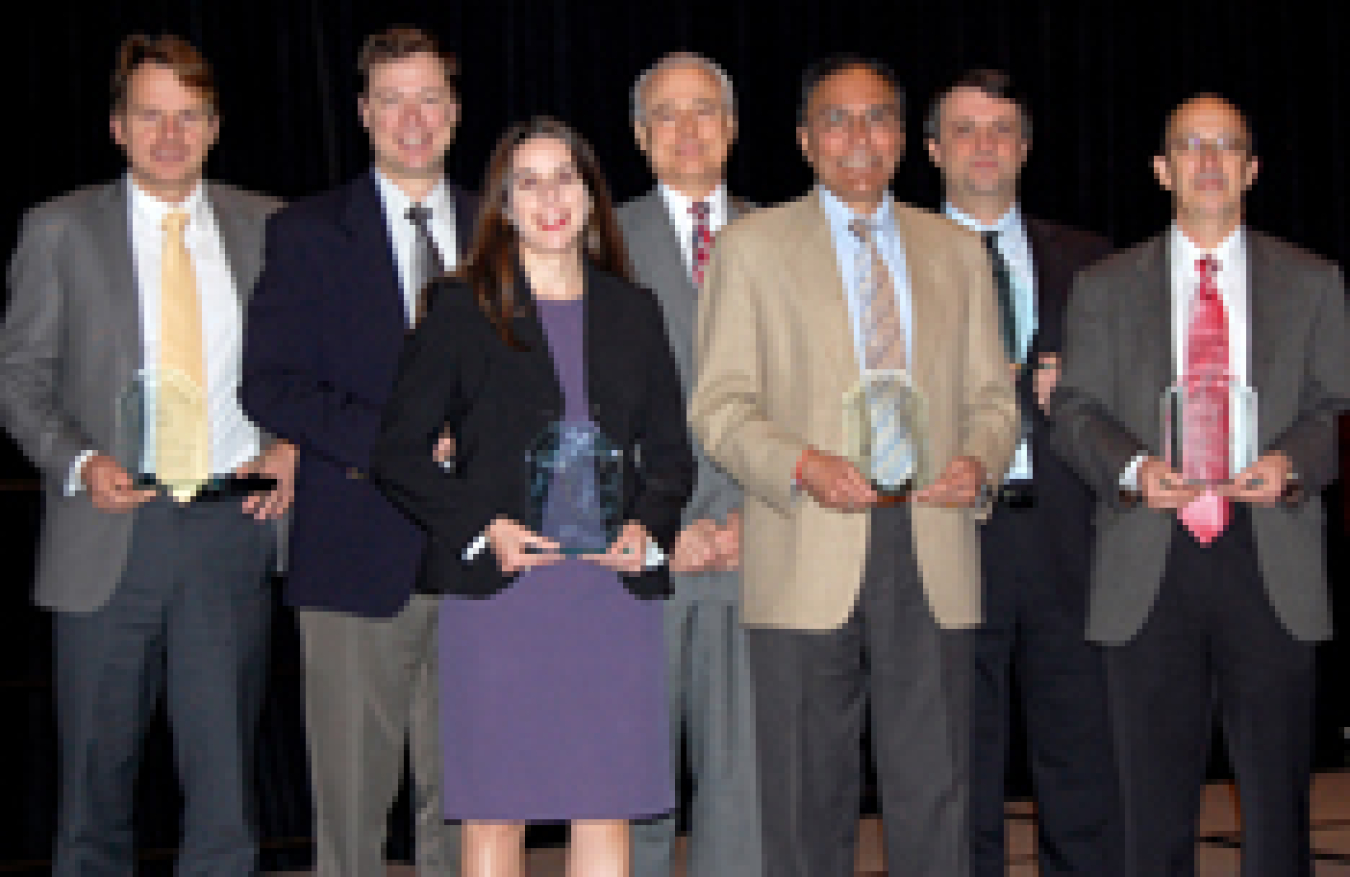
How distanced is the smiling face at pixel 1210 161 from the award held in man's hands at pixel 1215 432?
427mm

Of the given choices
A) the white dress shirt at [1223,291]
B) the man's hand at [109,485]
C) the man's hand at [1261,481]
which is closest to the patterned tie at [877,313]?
the white dress shirt at [1223,291]

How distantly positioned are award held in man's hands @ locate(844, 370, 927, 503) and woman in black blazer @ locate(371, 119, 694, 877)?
33cm

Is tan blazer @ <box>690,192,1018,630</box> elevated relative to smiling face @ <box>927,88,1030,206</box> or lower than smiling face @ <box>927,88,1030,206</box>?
lower

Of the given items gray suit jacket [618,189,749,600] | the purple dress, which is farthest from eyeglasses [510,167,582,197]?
gray suit jacket [618,189,749,600]

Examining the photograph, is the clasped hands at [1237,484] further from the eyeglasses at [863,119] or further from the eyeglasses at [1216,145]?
the eyeglasses at [863,119]

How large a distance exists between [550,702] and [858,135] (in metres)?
1.23

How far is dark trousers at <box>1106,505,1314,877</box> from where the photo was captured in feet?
12.2

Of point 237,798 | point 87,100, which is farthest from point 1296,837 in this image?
point 87,100

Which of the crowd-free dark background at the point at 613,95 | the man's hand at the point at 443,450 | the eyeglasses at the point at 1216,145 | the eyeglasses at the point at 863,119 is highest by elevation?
the crowd-free dark background at the point at 613,95

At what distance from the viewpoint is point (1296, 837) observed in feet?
12.3

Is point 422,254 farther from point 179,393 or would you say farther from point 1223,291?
point 1223,291

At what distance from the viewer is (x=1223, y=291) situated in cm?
388

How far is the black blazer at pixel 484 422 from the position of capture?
3355 millimetres

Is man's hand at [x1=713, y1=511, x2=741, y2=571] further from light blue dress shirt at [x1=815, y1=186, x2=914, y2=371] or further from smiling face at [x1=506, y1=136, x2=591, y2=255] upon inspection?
smiling face at [x1=506, y1=136, x2=591, y2=255]
